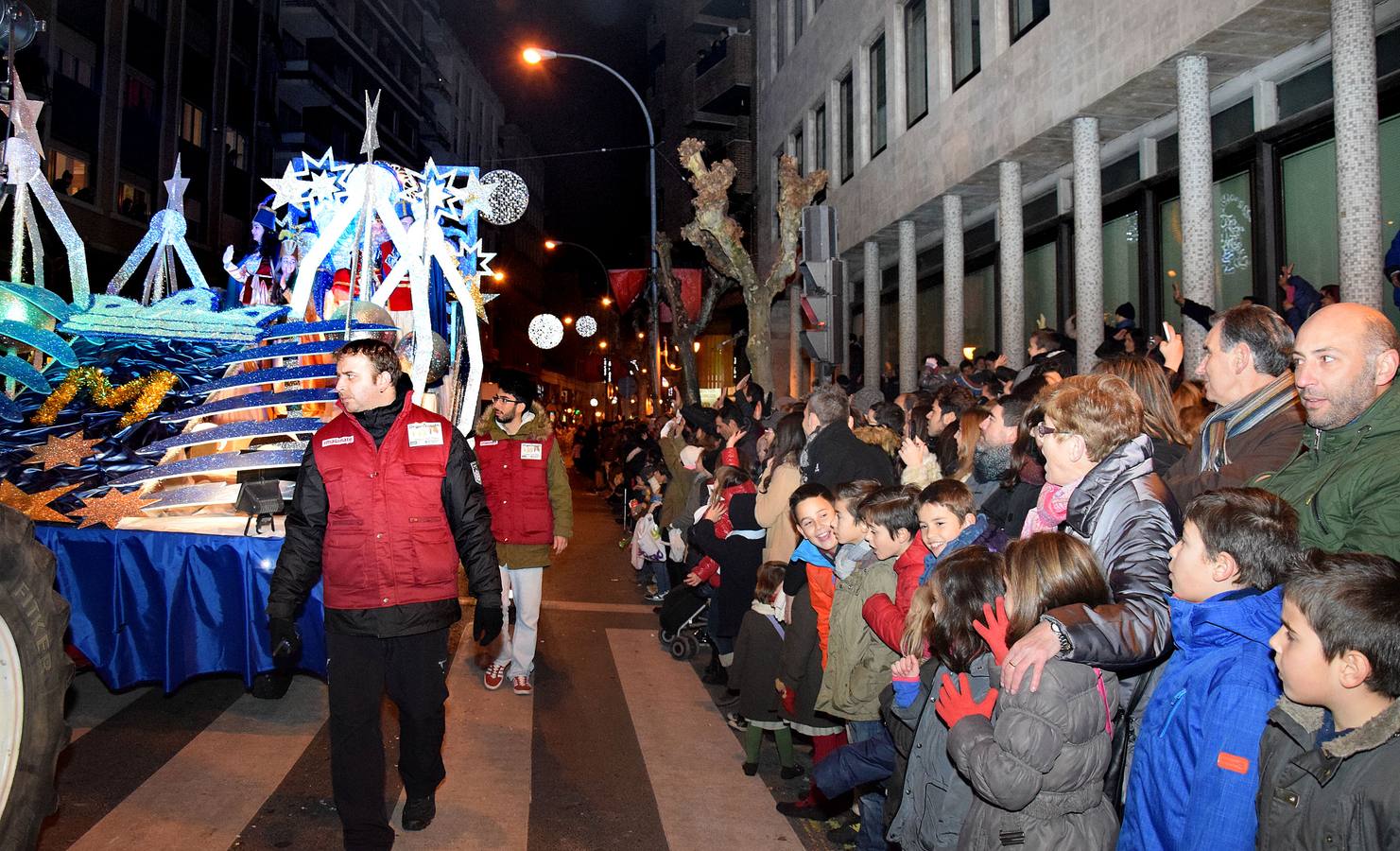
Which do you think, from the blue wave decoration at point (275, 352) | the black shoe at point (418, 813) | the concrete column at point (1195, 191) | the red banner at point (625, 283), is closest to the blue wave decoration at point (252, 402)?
the blue wave decoration at point (275, 352)

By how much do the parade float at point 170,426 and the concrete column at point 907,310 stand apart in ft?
38.3

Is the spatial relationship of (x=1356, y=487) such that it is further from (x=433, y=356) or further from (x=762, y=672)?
(x=433, y=356)

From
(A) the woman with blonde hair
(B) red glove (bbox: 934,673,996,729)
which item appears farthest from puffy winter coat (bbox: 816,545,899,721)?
(B) red glove (bbox: 934,673,996,729)

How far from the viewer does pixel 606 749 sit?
6.42 meters

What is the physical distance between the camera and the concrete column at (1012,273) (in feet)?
49.5

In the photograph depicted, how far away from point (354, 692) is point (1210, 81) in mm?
10885

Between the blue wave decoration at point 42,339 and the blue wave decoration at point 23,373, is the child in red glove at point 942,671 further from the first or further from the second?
the blue wave decoration at point 23,373

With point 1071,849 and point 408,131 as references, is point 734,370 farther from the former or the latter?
point 1071,849

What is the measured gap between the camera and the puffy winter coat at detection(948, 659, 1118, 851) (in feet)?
10.1

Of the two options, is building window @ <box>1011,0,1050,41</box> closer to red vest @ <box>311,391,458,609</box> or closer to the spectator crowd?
the spectator crowd

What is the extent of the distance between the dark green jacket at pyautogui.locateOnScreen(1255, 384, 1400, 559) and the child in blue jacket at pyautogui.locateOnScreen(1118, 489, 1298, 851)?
26 cm

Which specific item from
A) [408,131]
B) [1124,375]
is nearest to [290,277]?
[1124,375]

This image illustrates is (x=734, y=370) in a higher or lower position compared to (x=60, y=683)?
higher

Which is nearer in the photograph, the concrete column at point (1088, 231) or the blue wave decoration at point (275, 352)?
the blue wave decoration at point (275, 352)
